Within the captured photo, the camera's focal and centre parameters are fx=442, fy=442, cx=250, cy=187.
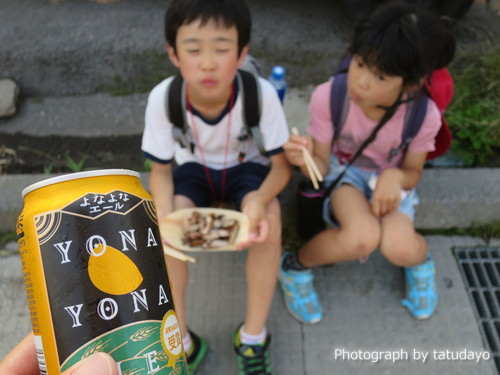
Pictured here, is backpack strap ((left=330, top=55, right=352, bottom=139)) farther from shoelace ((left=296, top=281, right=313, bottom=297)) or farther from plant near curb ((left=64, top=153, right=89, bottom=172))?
plant near curb ((left=64, top=153, right=89, bottom=172))

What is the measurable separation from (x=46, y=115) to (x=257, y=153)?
1.64m

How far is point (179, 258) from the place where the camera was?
5.62 feet

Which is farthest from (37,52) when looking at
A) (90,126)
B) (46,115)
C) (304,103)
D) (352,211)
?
(352,211)

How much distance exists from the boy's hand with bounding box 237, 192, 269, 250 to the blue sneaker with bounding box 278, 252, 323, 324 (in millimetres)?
415

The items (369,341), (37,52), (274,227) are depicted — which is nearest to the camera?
(274,227)

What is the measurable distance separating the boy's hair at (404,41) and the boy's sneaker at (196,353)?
1322 mm

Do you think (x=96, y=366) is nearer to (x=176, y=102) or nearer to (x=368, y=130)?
(x=176, y=102)

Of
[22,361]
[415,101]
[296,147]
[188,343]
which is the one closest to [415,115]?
[415,101]

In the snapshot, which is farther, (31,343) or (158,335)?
(31,343)

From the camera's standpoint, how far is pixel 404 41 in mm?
1601

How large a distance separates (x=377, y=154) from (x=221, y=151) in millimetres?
703

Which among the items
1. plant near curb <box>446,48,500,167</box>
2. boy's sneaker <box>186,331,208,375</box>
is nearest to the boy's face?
boy's sneaker <box>186,331,208,375</box>

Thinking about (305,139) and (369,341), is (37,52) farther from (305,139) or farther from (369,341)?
(369,341)

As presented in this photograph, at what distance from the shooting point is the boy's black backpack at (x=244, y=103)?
1807mm
